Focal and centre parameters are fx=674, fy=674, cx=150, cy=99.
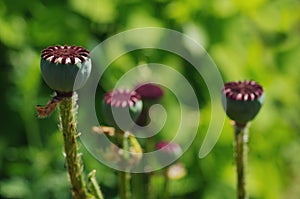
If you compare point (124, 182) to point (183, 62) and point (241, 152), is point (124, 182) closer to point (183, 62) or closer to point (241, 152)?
point (241, 152)

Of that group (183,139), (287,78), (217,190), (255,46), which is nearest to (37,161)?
(183,139)

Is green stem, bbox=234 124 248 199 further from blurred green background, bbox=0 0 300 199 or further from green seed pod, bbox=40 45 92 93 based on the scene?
blurred green background, bbox=0 0 300 199

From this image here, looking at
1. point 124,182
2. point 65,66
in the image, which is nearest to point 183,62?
point 124,182

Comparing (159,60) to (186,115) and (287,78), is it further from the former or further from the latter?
(287,78)

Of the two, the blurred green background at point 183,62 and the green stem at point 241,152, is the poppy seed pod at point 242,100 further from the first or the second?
the blurred green background at point 183,62

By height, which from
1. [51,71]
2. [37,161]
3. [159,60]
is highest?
[159,60]

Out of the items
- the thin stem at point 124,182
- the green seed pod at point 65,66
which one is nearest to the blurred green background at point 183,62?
the thin stem at point 124,182

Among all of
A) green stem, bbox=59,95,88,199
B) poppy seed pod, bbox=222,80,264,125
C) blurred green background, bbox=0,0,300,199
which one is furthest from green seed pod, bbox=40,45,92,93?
blurred green background, bbox=0,0,300,199
